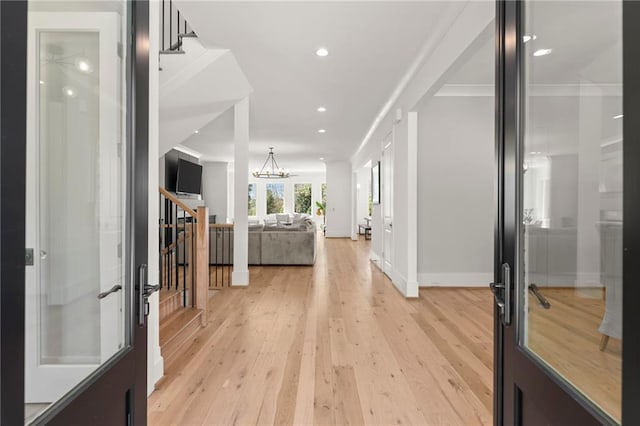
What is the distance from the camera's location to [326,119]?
6406 mm

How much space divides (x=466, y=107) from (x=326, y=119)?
2.60 metres

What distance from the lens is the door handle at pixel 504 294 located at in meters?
1.09

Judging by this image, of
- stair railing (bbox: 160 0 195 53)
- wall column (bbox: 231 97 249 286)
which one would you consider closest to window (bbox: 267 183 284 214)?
wall column (bbox: 231 97 249 286)

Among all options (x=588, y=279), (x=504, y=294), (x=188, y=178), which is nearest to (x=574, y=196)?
(x=588, y=279)

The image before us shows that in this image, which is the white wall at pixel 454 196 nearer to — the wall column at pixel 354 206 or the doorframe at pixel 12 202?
the doorframe at pixel 12 202

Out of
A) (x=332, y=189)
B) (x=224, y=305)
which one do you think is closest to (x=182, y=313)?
(x=224, y=305)

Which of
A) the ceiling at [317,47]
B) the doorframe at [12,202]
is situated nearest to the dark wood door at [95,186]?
the doorframe at [12,202]

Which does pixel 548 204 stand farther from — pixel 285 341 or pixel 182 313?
pixel 182 313

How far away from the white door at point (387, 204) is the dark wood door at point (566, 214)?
4.37 metres

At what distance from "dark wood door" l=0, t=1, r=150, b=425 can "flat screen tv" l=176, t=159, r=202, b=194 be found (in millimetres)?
8396

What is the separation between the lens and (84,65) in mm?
1112

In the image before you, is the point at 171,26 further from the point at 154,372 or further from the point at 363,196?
the point at 363,196

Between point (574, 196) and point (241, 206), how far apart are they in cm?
443

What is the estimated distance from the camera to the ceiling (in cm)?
280
